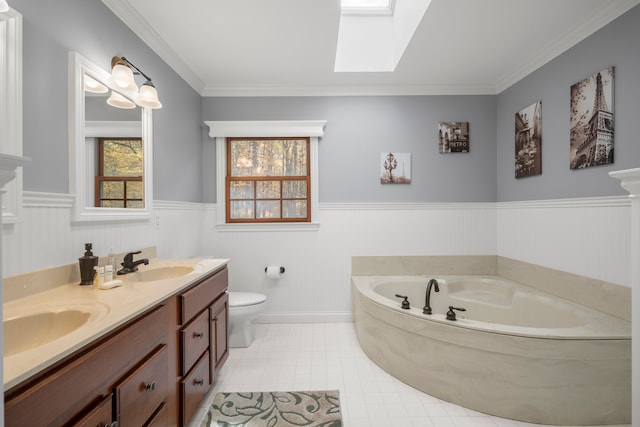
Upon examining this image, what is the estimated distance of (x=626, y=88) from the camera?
188 centimetres

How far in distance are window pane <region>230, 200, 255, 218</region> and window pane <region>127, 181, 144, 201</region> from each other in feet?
3.90

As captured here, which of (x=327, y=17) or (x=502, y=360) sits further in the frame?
(x=327, y=17)

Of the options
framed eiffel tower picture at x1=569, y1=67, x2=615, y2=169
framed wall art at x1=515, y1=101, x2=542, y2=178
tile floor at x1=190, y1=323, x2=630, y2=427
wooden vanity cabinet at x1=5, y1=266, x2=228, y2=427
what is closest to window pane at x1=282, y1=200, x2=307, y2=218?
tile floor at x1=190, y1=323, x2=630, y2=427

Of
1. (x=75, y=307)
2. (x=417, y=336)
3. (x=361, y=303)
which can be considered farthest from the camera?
(x=361, y=303)

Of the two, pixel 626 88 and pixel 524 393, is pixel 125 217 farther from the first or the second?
pixel 626 88

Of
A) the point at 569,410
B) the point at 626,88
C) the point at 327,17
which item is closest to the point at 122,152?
the point at 327,17

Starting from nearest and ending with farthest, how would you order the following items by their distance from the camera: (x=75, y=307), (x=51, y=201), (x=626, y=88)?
(x=75, y=307), (x=51, y=201), (x=626, y=88)

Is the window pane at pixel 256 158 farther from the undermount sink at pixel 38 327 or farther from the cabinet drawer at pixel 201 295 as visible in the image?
the undermount sink at pixel 38 327

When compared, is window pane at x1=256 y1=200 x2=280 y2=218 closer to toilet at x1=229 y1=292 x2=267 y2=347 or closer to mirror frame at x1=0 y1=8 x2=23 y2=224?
toilet at x1=229 y1=292 x2=267 y2=347

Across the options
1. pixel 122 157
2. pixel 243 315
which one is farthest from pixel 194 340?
pixel 122 157

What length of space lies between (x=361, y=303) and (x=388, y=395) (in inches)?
29.9

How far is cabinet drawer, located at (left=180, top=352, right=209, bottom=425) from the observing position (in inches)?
60.9

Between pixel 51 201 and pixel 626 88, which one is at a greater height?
pixel 626 88

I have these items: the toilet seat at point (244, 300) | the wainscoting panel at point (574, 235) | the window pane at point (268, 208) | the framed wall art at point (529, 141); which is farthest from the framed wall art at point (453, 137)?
the toilet seat at point (244, 300)
